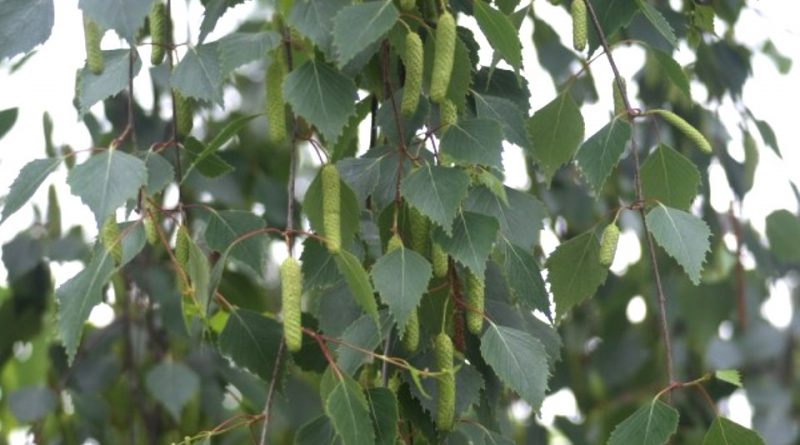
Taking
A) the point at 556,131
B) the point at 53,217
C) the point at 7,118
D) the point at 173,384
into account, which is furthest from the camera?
the point at 53,217

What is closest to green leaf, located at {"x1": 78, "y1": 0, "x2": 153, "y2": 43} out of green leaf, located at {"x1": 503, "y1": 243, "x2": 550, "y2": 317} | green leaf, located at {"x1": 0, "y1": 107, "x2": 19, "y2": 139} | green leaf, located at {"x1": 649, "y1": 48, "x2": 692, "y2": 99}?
green leaf, located at {"x1": 503, "y1": 243, "x2": 550, "y2": 317}

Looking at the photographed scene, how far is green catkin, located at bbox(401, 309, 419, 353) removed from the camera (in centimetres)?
95

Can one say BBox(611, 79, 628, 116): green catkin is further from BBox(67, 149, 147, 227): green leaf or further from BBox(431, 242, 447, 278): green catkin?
BBox(67, 149, 147, 227): green leaf

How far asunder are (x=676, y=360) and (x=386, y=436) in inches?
60.5

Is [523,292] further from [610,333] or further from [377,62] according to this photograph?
[610,333]

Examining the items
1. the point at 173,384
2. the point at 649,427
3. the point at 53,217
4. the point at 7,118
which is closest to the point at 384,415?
the point at 649,427

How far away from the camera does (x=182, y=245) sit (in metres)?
0.97

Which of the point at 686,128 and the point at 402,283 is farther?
the point at 686,128

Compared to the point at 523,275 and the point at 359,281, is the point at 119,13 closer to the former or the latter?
the point at 359,281

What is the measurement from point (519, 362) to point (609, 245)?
95mm

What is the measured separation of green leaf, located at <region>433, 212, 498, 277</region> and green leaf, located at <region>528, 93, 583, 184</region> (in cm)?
15

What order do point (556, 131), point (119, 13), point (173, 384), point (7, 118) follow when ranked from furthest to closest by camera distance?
point (173, 384), point (7, 118), point (556, 131), point (119, 13)

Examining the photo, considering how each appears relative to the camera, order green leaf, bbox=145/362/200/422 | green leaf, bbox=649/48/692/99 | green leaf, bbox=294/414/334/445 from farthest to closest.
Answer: green leaf, bbox=145/362/200/422 < green leaf, bbox=649/48/692/99 < green leaf, bbox=294/414/334/445

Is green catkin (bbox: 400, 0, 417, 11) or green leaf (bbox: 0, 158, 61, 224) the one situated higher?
green catkin (bbox: 400, 0, 417, 11)
